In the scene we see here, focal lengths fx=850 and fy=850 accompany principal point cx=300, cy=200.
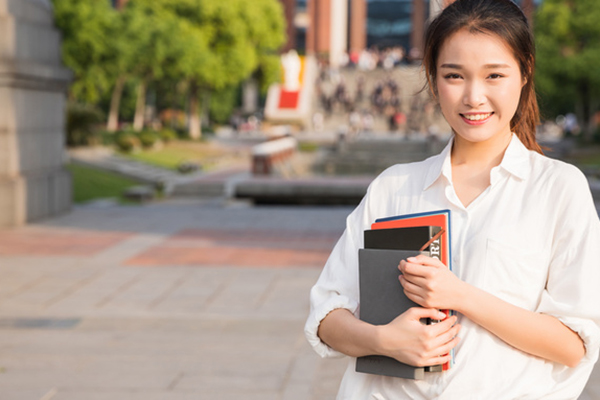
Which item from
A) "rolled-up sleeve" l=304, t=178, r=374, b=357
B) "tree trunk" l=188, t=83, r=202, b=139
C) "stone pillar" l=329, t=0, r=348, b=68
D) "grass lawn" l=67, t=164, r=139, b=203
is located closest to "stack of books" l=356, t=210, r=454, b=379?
"rolled-up sleeve" l=304, t=178, r=374, b=357

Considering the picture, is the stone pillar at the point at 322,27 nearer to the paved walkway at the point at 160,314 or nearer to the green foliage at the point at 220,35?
the green foliage at the point at 220,35

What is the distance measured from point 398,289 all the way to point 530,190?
1.27 ft

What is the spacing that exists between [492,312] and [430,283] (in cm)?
17

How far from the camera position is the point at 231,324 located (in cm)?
740

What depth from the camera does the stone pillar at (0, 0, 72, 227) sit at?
14078 millimetres

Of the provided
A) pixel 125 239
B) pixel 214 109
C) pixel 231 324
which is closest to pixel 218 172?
pixel 125 239

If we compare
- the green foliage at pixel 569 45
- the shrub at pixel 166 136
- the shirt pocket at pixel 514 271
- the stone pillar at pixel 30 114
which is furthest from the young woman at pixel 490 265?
the shrub at pixel 166 136

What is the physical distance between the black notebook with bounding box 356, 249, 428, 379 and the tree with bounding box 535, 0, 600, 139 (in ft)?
109

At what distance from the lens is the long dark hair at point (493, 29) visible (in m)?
1.97

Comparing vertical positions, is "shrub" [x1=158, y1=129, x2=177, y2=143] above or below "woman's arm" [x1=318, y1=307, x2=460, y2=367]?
below

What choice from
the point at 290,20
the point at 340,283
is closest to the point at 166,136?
the point at 340,283

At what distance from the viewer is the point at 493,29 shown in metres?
1.96

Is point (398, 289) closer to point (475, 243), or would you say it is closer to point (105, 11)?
point (475, 243)

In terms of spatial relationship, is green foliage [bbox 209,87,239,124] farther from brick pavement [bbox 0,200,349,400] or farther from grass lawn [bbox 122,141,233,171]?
brick pavement [bbox 0,200,349,400]
